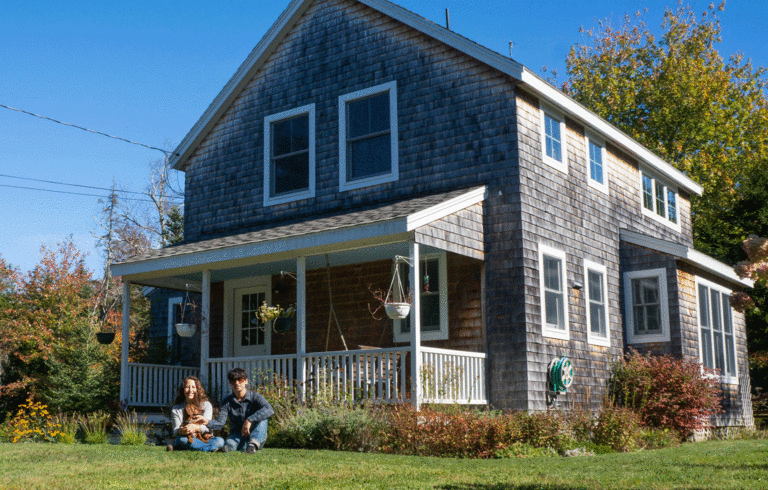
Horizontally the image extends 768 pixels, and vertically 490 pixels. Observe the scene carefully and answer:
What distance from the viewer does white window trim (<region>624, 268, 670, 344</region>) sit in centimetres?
1535

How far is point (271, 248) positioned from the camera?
43.0 feet

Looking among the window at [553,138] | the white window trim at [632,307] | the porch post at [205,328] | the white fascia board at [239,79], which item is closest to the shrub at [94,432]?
the porch post at [205,328]

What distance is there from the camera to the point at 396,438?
433 inches

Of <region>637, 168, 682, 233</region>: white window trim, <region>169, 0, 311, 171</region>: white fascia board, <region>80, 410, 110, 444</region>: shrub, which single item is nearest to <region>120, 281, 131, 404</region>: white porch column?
<region>80, 410, 110, 444</region>: shrub

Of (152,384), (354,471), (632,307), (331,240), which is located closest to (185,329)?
(152,384)

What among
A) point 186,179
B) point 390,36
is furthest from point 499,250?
point 186,179

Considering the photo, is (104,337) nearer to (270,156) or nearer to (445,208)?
(270,156)

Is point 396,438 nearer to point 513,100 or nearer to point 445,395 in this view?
point 445,395

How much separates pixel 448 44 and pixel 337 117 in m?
2.67

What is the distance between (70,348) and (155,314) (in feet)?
8.97

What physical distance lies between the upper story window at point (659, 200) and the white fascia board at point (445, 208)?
642 centimetres

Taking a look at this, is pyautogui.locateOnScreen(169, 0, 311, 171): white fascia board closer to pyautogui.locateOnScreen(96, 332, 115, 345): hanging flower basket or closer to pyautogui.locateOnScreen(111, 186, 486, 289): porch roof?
pyautogui.locateOnScreen(111, 186, 486, 289): porch roof

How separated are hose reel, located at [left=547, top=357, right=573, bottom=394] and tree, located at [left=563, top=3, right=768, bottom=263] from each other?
17159 millimetres

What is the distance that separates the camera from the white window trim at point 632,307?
1535 cm
